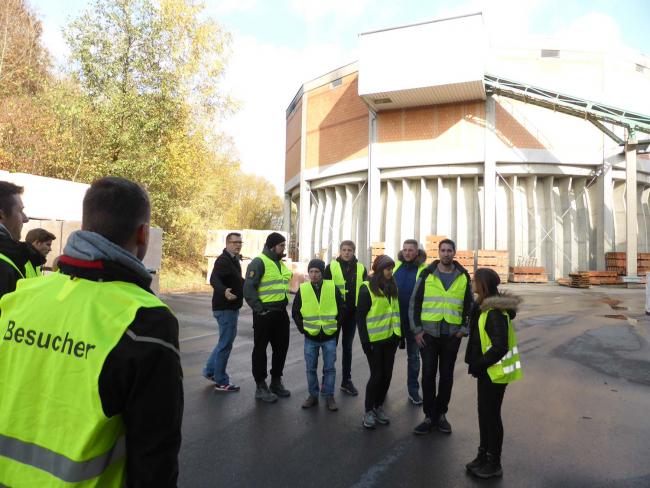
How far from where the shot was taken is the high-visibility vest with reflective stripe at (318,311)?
5445 millimetres

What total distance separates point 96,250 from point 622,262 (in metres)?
24.2

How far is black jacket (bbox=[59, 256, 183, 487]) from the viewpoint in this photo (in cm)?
129

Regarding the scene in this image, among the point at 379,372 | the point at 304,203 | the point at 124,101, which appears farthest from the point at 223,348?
the point at 304,203

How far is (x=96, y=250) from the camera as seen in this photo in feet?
4.64

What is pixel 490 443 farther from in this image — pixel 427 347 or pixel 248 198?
pixel 248 198

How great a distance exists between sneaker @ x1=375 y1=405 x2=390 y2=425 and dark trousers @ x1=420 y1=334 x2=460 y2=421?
0.41 meters

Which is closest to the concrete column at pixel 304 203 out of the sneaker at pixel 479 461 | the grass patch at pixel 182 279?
the grass patch at pixel 182 279

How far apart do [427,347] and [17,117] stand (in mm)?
18468

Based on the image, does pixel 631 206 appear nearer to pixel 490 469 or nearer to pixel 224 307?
pixel 224 307

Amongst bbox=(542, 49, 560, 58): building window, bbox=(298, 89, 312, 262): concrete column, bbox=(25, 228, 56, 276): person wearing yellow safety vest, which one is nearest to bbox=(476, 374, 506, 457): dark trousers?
bbox=(25, 228, 56, 276): person wearing yellow safety vest

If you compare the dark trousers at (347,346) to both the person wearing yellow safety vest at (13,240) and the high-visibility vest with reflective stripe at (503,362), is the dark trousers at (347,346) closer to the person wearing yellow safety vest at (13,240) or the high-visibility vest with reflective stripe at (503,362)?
the high-visibility vest with reflective stripe at (503,362)

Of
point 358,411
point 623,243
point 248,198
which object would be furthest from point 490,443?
point 248,198

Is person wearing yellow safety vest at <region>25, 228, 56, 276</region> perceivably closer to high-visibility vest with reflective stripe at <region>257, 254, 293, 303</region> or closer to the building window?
high-visibility vest with reflective stripe at <region>257, 254, 293, 303</region>

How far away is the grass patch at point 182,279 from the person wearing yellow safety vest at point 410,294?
1464 cm
